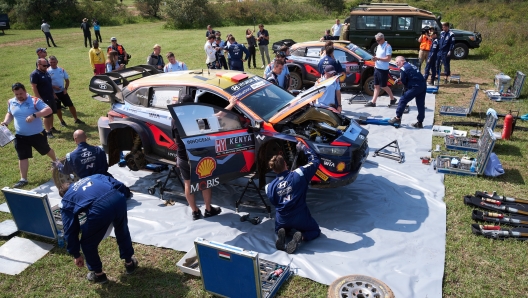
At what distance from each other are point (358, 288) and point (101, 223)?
2.79 metres

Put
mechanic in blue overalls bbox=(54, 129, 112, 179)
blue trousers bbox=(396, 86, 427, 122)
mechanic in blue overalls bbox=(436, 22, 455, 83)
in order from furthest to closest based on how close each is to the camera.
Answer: mechanic in blue overalls bbox=(436, 22, 455, 83)
blue trousers bbox=(396, 86, 427, 122)
mechanic in blue overalls bbox=(54, 129, 112, 179)

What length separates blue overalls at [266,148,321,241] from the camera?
16.5 ft

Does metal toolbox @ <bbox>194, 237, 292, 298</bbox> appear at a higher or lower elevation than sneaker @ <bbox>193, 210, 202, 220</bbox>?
higher

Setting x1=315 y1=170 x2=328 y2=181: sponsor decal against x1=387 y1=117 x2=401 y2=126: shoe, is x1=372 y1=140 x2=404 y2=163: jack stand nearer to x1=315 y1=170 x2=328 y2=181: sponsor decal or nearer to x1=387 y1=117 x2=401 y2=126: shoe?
x1=387 y1=117 x2=401 y2=126: shoe

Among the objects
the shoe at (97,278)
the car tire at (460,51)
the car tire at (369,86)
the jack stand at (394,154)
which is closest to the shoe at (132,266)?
the shoe at (97,278)

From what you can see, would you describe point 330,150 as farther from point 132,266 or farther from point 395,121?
point 395,121

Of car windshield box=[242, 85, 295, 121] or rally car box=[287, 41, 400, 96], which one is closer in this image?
car windshield box=[242, 85, 295, 121]

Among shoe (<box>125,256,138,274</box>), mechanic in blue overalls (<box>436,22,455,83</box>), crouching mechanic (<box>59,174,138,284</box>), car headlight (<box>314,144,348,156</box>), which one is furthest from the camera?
mechanic in blue overalls (<box>436,22,455,83</box>)

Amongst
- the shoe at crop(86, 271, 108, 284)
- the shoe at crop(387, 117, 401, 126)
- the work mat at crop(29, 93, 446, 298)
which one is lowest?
the work mat at crop(29, 93, 446, 298)

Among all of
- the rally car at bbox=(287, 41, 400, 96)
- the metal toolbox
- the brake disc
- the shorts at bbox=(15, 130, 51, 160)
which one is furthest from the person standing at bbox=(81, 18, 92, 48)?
the brake disc

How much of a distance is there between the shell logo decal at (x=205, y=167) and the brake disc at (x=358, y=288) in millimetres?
2240

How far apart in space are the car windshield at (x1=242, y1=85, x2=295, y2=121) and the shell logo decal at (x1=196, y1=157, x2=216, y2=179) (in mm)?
1053

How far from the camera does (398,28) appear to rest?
17.9m

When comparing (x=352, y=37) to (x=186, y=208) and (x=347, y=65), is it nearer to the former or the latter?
(x=347, y=65)
